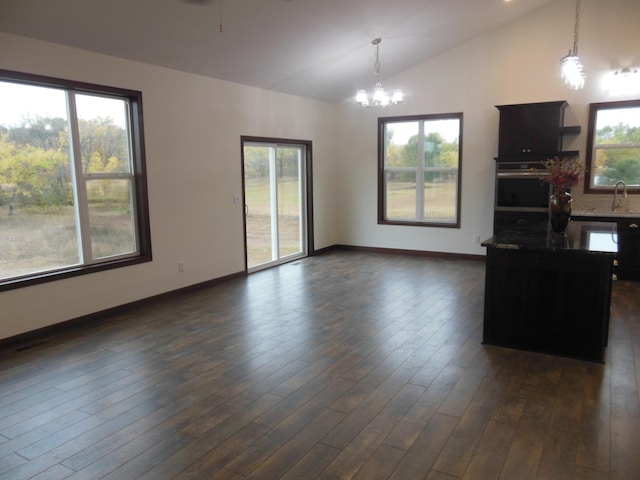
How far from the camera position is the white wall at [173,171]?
414 cm

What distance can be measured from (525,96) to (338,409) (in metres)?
5.89

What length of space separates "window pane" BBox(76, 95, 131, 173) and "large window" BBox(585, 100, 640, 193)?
20.2 ft

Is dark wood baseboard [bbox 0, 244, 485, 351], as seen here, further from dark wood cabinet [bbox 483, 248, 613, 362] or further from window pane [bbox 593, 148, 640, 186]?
window pane [bbox 593, 148, 640, 186]

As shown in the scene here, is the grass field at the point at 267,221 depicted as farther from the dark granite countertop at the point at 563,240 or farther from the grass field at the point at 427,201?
the dark granite countertop at the point at 563,240

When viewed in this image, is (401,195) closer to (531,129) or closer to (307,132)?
(307,132)

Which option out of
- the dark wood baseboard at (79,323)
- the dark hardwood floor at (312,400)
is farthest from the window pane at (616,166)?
the dark wood baseboard at (79,323)

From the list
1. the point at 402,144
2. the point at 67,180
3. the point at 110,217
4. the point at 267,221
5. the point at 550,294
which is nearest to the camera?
the point at 550,294

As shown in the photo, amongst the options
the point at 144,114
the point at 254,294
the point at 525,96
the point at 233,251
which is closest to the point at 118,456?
the point at 254,294

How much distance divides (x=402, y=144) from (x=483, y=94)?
4.95ft

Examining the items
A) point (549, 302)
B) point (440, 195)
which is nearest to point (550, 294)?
point (549, 302)

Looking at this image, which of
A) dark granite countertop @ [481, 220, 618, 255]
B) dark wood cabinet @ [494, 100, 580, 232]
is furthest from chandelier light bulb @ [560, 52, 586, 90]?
dark wood cabinet @ [494, 100, 580, 232]

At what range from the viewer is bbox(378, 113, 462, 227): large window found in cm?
756

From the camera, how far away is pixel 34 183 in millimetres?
4172

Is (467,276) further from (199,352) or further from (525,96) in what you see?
(199,352)
